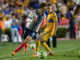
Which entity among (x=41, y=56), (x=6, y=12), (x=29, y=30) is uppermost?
(x=6, y=12)

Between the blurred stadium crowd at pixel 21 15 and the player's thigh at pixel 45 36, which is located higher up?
the blurred stadium crowd at pixel 21 15

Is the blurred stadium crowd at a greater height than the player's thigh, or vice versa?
the blurred stadium crowd

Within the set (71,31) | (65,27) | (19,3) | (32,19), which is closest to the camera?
(32,19)

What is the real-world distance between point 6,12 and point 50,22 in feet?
56.1

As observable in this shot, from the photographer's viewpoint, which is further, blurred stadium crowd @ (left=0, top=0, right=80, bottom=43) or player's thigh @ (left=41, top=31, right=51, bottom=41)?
blurred stadium crowd @ (left=0, top=0, right=80, bottom=43)

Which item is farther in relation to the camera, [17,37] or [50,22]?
[17,37]

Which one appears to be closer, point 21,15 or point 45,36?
point 45,36

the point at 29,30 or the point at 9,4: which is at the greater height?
the point at 9,4

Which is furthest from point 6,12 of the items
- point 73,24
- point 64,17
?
point 73,24

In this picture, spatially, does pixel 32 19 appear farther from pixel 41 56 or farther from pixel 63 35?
pixel 63 35

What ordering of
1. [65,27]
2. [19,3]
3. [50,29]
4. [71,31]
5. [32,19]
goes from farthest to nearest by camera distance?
[19,3] < [65,27] < [71,31] < [50,29] < [32,19]

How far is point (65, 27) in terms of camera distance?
24.4 m

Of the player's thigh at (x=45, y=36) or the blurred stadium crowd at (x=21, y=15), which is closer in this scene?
the player's thigh at (x=45, y=36)

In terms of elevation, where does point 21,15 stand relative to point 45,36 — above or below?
above
